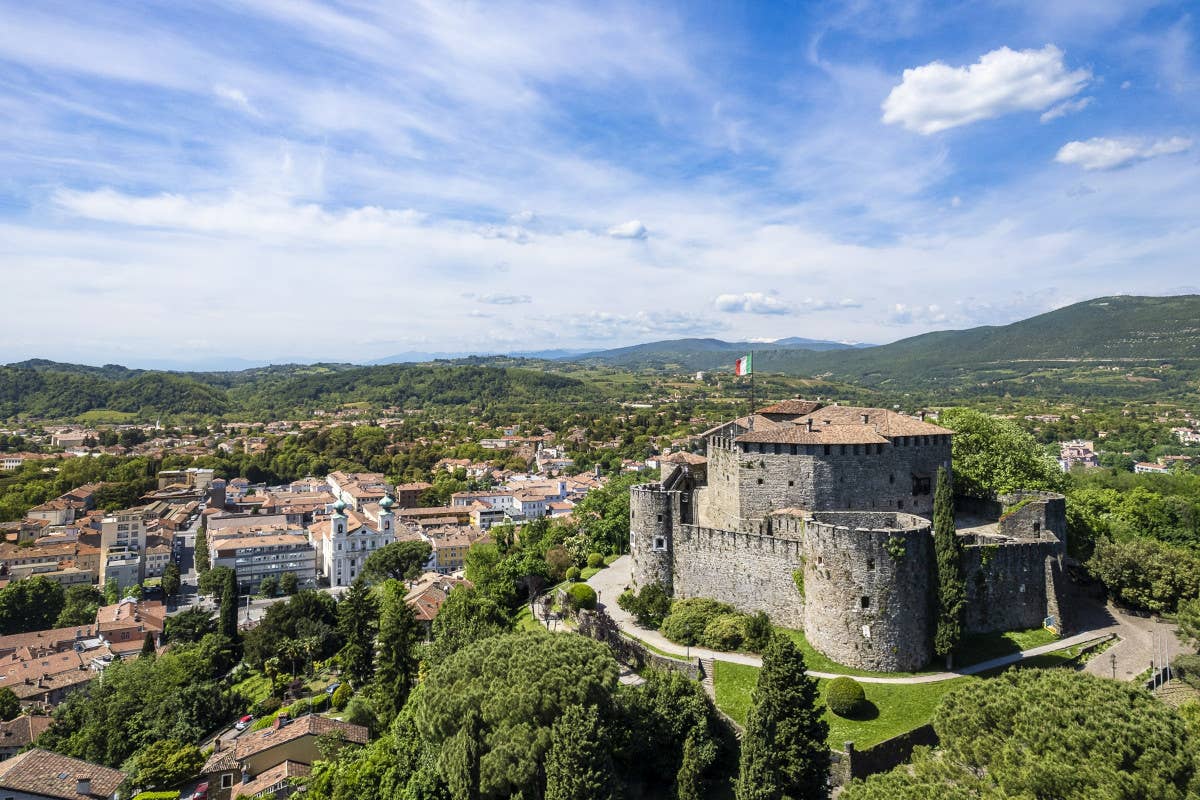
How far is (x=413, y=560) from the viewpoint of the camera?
81.6 meters

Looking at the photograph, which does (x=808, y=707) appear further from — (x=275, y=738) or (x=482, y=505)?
(x=482, y=505)

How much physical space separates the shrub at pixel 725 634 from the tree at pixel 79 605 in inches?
3011

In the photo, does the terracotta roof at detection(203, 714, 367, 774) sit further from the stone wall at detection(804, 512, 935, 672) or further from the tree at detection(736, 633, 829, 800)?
the stone wall at detection(804, 512, 935, 672)

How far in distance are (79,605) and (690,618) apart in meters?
77.8

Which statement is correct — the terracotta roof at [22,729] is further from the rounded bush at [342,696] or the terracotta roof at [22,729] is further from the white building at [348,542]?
the white building at [348,542]

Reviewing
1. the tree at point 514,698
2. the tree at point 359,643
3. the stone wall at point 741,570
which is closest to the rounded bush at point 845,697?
the stone wall at point 741,570

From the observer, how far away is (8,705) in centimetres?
5559

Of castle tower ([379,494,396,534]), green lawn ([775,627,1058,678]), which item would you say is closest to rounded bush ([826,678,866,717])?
green lawn ([775,627,1058,678])

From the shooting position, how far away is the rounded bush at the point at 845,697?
2642cm

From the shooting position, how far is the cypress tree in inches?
1139

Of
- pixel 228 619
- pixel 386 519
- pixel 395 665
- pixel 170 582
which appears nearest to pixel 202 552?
pixel 170 582

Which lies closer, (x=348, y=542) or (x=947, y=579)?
(x=947, y=579)

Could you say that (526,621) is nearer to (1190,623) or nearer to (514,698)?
(514,698)

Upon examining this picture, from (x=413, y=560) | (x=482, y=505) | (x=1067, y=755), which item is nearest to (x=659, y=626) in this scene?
(x=1067, y=755)
